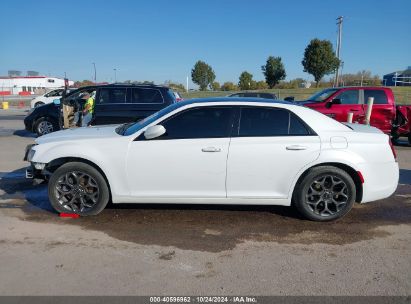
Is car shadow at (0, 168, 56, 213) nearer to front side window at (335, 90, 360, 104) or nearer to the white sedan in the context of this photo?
the white sedan

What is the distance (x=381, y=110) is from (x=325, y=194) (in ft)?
24.1

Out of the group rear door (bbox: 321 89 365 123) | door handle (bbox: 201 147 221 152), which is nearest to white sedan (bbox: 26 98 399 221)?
door handle (bbox: 201 147 221 152)

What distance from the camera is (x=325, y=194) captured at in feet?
14.8

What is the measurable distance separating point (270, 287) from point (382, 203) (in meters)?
3.14

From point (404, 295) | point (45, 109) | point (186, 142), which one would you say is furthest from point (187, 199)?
point (45, 109)

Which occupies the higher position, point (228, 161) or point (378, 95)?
point (378, 95)

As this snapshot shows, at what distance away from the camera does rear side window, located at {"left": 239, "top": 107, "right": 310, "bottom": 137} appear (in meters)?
4.45

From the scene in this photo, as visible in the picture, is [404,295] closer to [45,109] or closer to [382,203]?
[382,203]

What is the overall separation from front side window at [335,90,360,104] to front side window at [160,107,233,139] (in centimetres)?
750

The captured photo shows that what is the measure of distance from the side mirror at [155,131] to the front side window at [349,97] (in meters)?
8.06

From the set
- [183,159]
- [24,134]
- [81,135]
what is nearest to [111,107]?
[81,135]

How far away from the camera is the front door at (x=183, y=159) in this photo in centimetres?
434

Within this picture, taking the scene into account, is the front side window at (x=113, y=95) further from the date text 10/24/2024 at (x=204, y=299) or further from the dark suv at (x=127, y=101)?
the date text 10/24/2024 at (x=204, y=299)

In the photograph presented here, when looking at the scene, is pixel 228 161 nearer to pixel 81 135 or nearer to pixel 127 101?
pixel 81 135
